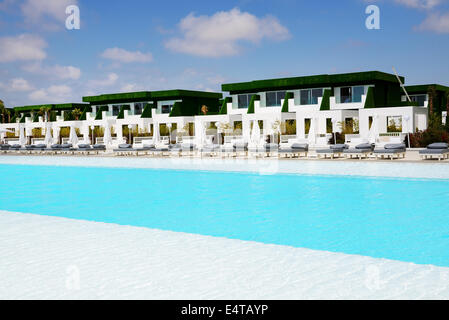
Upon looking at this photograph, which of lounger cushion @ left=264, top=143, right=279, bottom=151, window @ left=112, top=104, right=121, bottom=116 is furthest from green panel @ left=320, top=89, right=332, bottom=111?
window @ left=112, top=104, right=121, bottom=116

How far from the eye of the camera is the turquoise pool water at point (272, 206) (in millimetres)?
6762

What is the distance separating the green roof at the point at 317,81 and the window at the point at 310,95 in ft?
1.35

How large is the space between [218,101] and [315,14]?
115 ft

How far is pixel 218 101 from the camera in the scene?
174 feet

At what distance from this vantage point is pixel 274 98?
39.0 m

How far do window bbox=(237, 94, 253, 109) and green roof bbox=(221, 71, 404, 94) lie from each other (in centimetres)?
54

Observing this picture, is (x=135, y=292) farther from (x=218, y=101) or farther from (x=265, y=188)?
(x=218, y=101)

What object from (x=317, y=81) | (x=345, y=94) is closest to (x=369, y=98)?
(x=345, y=94)

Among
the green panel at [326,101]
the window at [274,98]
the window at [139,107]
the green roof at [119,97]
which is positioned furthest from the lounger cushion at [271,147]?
the window at [139,107]

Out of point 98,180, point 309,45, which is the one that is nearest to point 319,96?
point 309,45

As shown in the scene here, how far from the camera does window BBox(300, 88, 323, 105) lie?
36625 millimetres

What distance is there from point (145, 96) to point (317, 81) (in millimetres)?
18330

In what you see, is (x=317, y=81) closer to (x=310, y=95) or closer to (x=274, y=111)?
(x=310, y=95)

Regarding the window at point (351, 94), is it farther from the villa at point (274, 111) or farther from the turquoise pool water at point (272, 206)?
the turquoise pool water at point (272, 206)
